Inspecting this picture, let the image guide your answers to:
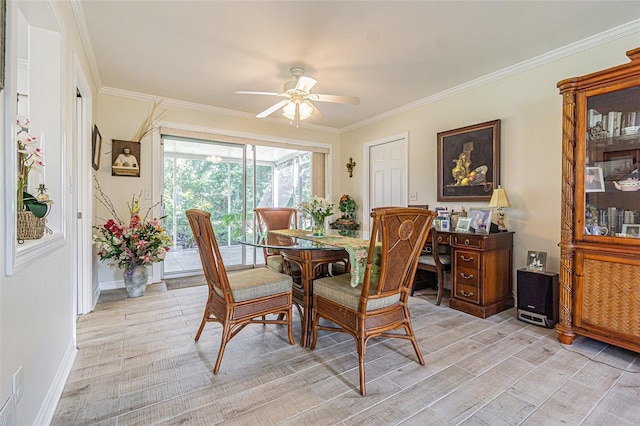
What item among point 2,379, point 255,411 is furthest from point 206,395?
point 2,379

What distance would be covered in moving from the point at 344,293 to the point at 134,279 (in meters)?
2.73

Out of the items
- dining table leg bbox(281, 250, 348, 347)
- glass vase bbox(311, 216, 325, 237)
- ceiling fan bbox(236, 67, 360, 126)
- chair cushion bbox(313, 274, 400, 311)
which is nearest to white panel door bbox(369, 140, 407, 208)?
ceiling fan bbox(236, 67, 360, 126)

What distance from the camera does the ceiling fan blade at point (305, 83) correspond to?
8.59 feet

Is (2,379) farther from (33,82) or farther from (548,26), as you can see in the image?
(548,26)

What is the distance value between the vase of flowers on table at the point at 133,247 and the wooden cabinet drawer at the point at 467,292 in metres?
3.31

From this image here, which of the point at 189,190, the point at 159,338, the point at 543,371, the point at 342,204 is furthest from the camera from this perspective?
the point at 342,204

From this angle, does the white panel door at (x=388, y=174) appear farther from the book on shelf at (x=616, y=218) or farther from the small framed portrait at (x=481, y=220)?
the book on shelf at (x=616, y=218)

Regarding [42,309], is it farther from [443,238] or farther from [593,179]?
[593,179]

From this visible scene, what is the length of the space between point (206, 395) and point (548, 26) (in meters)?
3.62

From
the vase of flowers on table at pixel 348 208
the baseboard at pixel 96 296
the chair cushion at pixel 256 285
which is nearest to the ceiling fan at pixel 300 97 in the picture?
the chair cushion at pixel 256 285

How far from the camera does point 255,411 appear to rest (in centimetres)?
155

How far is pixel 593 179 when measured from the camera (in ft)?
7.31

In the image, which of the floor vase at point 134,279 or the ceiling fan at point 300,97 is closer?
the ceiling fan at point 300,97

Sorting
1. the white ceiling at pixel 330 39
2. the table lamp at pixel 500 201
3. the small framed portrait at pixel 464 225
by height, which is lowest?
the small framed portrait at pixel 464 225
